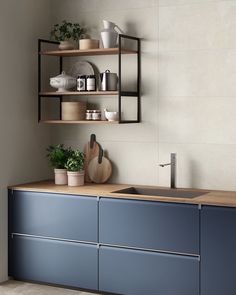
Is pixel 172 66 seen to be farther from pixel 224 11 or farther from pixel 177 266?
pixel 177 266

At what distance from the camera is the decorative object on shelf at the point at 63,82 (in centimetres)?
493

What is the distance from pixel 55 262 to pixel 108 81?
1.42 m

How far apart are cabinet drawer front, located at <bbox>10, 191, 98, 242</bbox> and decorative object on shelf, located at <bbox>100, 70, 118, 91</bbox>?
2.87 feet

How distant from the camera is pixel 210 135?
4.57m

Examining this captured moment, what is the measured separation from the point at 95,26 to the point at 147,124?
0.93 metres

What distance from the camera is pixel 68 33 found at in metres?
5.06

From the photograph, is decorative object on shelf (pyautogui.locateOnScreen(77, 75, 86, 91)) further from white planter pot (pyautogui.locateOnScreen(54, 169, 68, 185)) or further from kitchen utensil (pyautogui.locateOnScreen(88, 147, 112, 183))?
white planter pot (pyautogui.locateOnScreen(54, 169, 68, 185))

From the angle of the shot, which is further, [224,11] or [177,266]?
[224,11]

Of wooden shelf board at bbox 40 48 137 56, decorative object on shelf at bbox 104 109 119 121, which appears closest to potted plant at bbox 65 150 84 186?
decorative object on shelf at bbox 104 109 119 121

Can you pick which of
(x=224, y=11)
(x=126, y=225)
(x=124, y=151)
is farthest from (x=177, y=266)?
(x=224, y=11)

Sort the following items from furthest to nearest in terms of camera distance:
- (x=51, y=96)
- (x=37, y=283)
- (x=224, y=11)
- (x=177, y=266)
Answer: (x=51, y=96) → (x=37, y=283) → (x=224, y=11) → (x=177, y=266)

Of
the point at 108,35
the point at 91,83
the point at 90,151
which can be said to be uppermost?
the point at 108,35

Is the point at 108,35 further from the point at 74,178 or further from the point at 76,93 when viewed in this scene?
the point at 74,178

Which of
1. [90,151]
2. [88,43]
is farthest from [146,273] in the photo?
[88,43]
